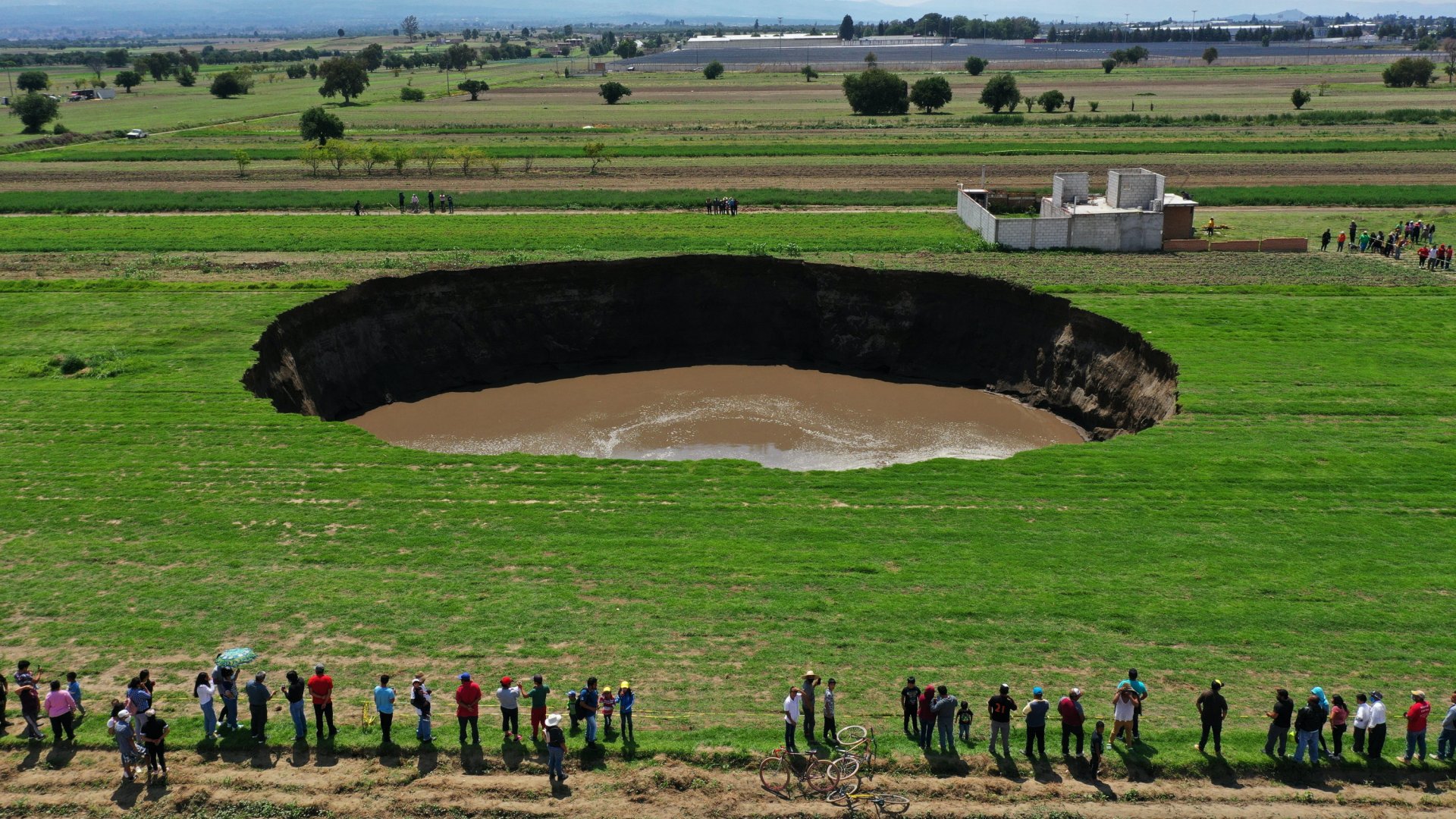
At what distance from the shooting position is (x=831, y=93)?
173 m

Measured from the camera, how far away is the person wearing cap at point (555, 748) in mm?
18391

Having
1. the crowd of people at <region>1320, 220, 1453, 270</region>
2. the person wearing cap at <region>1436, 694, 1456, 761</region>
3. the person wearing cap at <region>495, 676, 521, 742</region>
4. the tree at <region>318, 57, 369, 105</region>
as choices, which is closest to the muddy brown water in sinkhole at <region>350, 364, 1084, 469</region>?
the person wearing cap at <region>495, 676, 521, 742</region>

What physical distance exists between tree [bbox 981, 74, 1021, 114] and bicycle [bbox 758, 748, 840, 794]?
119 metres

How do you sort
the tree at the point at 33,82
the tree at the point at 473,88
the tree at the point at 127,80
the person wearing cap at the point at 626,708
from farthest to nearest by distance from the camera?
the tree at the point at 127,80 < the tree at the point at 473,88 < the tree at the point at 33,82 < the person wearing cap at the point at 626,708

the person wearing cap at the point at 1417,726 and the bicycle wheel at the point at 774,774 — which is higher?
the person wearing cap at the point at 1417,726

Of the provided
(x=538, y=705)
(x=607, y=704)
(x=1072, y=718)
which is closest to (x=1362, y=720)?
(x=1072, y=718)

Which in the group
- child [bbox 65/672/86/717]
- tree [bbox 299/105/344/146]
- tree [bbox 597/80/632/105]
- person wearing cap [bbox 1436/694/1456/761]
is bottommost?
person wearing cap [bbox 1436/694/1456/761]

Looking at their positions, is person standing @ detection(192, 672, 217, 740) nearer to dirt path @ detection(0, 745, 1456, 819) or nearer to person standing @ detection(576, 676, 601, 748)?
dirt path @ detection(0, 745, 1456, 819)

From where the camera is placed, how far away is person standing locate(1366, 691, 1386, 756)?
1870cm

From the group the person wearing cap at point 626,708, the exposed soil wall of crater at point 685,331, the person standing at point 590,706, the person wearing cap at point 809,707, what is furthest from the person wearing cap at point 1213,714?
the exposed soil wall of crater at point 685,331

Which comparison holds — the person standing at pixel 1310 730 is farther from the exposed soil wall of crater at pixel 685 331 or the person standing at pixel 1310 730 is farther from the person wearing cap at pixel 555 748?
the exposed soil wall of crater at pixel 685 331

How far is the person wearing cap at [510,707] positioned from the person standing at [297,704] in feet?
10.6

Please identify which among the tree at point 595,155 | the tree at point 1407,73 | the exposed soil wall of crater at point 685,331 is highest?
the tree at point 1407,73

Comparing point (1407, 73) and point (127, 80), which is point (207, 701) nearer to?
point (1407, 73)
